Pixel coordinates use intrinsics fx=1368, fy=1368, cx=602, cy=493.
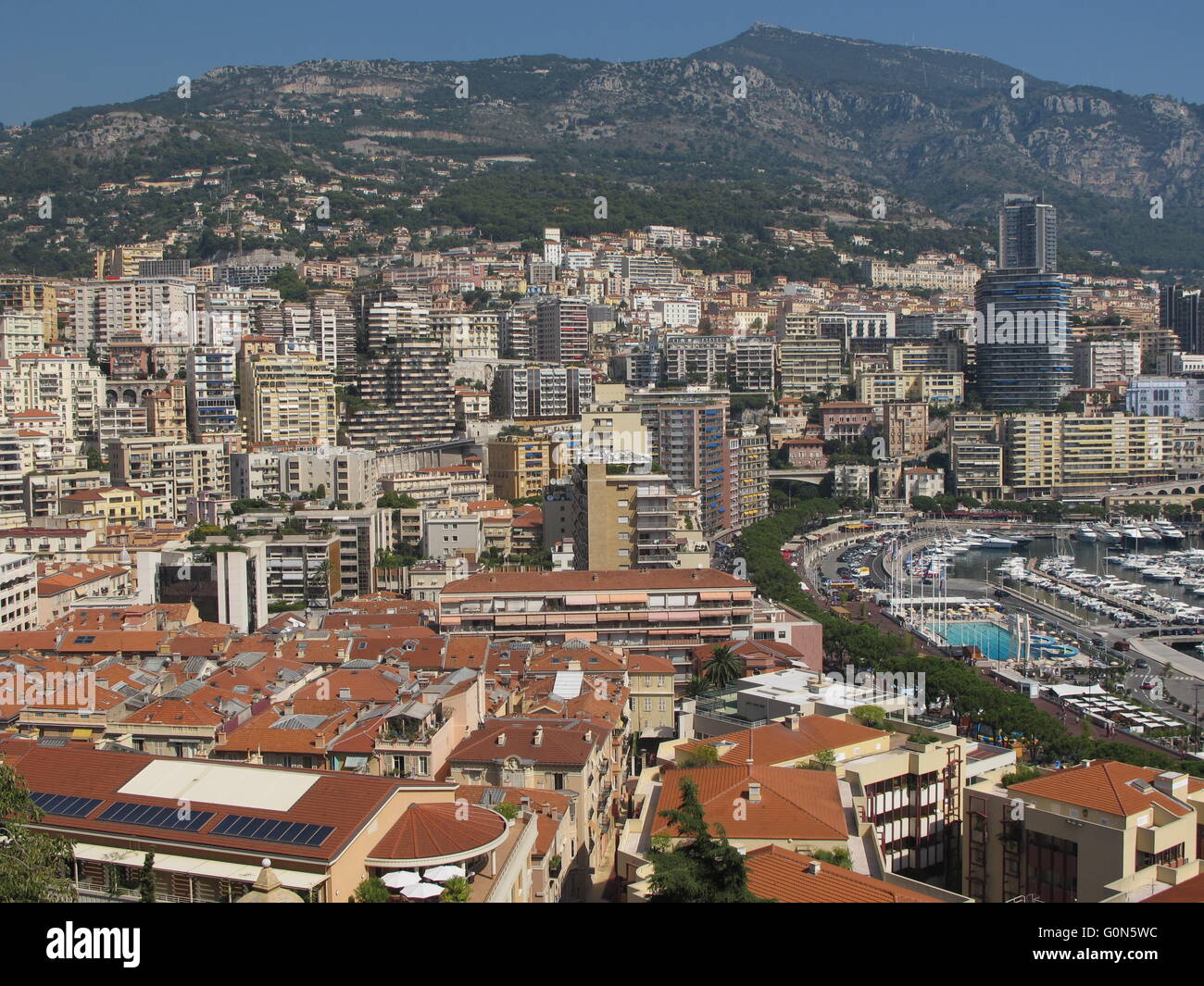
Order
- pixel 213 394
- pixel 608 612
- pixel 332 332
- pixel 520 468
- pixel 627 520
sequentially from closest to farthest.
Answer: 1. pixel 608 612
2. pixel 627 520
3. pixel 520 468
4. pixel 213 394
5. pixel 332 332

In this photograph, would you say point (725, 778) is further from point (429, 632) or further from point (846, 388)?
point (846, 388)

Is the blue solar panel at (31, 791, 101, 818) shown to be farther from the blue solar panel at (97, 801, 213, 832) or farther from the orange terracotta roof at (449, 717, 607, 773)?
the orange terracotta roof at (449, 717, 607, 773)

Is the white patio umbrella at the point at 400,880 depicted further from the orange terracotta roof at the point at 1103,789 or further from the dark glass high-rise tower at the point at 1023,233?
the dark glass high-rise tower at the point at 1023,233

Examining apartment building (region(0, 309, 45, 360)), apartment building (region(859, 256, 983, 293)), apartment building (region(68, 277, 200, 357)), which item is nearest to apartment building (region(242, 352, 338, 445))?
apartment building (region(0, 309, 45, 360))

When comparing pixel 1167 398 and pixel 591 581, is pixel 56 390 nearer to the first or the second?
pixel 591 581

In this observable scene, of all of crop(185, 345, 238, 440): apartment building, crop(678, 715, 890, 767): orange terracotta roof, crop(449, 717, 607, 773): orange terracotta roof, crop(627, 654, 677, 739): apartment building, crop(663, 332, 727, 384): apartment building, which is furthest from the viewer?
crop(663, 332, 727, 384): apartment building

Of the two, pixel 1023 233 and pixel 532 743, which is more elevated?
pixel 1023 233

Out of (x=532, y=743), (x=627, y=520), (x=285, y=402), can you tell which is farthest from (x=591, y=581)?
(x=285, y=402)

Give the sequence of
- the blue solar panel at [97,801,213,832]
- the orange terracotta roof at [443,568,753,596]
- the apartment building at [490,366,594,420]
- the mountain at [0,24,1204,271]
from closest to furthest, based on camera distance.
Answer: the blue solar panel at [97,801,213,832]
the orange terracotta roof at [443,568,753,596]
the apartment building at [490,366,594,420]
the mountain at [0,24,1204,271]
